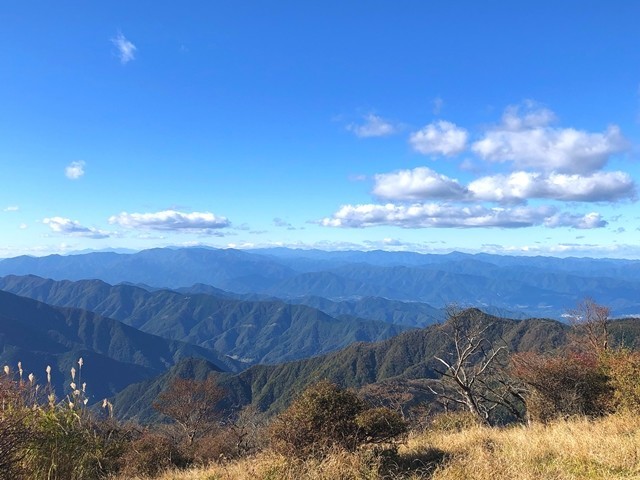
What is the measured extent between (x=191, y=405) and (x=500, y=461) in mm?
56209

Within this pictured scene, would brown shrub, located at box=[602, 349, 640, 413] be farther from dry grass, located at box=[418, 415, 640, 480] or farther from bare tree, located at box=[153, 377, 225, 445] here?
bare tree, located at box=[153, 377, 225, 445]

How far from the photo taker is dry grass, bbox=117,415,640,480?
241 inches

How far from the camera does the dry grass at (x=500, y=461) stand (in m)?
6.13

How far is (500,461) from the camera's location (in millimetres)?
6688

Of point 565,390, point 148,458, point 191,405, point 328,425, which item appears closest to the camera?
point 328,425

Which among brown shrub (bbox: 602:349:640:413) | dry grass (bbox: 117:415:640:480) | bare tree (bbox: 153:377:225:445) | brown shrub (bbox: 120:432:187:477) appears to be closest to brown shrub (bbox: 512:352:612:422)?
brown shrub (bbox: 602:349:640:413)

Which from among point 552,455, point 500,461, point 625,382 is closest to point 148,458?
point 500,461

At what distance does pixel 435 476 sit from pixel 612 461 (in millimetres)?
2545

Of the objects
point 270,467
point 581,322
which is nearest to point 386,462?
point 270,467

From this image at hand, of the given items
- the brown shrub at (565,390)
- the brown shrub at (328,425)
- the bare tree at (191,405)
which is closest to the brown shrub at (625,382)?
the brown shrub at (565,390)

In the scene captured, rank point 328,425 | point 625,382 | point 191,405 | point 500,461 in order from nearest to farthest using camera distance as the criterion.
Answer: point 500,461, point 328,425, point 625,382, point 191,405

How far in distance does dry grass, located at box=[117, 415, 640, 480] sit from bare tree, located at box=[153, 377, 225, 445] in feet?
165

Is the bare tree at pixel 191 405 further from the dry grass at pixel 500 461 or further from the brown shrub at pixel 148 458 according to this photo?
the dry grass at pixel 500 461

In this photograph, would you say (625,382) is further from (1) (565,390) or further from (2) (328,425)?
(2) (328,425)
